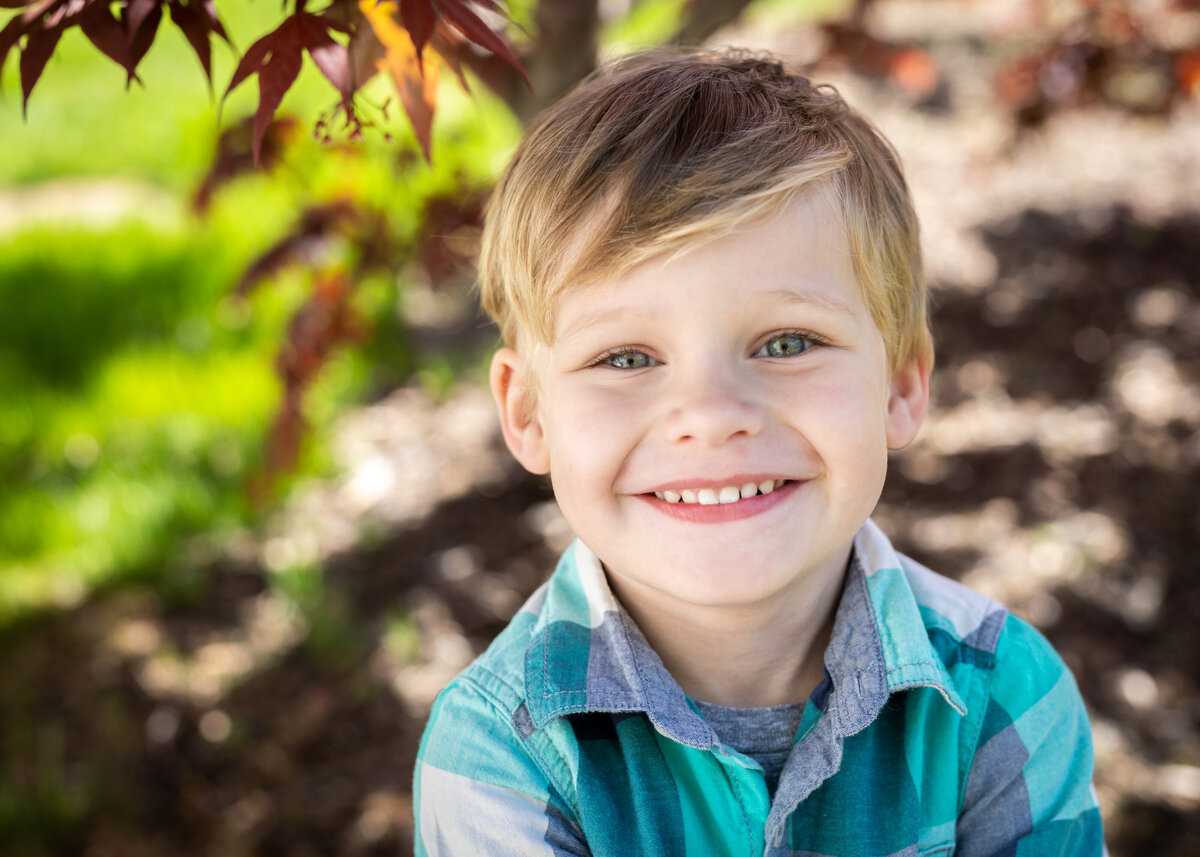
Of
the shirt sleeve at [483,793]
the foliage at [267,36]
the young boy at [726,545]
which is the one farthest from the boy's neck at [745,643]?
the foliage at [267,36]

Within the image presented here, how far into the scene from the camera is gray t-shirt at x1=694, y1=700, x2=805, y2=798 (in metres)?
1.33

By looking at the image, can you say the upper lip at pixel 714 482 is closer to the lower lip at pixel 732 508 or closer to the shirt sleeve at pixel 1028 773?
the lower lip at pixel 732 508

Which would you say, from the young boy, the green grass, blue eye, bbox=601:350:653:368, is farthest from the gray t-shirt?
the green grass

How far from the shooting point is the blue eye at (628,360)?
3.95 feet

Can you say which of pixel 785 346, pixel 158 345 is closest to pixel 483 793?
pixel 785 346

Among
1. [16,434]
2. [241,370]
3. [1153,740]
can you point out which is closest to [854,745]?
[1153,740]

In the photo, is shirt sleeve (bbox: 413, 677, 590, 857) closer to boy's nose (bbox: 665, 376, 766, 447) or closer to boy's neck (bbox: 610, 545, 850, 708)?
boy's neck (bbox: 610, 545, 850, 708)

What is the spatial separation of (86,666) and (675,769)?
2056 mm

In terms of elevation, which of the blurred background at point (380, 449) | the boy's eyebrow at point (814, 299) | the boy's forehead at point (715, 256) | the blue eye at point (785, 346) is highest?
the boy's forehead at point (715, 256)

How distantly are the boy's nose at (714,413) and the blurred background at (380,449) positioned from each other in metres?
0.48

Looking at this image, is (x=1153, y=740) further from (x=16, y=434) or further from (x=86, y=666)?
(x=16, y=434)

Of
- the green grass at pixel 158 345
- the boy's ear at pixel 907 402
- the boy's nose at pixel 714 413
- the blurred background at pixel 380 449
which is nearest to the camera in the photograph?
the boy's nose at pixel 714 413

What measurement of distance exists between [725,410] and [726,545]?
6.4 inches

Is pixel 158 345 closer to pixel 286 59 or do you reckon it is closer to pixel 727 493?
pixel 286 59
